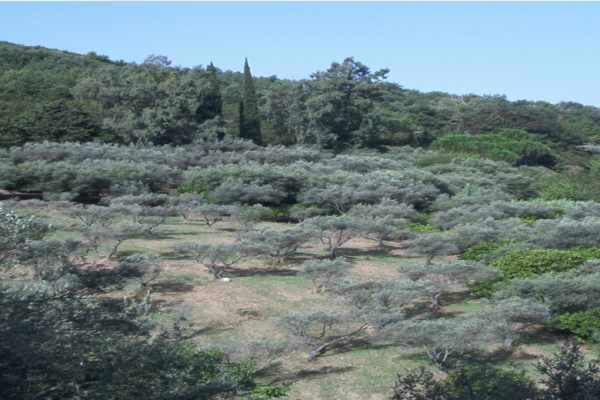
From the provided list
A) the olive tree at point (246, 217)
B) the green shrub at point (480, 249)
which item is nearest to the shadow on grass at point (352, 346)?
the green shrub at point (480, 249)

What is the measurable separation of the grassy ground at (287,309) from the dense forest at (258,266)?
0.05 meters

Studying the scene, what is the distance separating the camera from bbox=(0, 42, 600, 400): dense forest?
5.57 meters

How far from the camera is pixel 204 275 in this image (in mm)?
13477

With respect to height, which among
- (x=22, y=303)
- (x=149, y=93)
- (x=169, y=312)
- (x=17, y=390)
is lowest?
(x=169, y=312)

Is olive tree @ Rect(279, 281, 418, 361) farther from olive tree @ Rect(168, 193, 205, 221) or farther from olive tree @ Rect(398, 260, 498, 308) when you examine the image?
olive tree @ Rect(168, 193, 205, 221)

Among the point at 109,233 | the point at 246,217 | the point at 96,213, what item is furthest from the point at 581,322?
the point at 96,213

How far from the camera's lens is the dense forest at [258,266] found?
5.57 meters

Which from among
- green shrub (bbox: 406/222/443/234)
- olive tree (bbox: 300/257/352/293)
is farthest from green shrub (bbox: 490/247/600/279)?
green shrub (bbox: 406/222/443/234)

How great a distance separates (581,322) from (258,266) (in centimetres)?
723

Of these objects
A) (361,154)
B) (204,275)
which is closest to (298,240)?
(204,275)

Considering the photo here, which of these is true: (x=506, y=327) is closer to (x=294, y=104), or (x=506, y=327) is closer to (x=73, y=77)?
(x=294, y=104)

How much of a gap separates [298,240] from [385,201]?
6.86m

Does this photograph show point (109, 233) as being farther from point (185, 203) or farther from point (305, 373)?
point (185, 203)

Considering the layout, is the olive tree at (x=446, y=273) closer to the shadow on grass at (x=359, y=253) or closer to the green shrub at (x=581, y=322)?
the green shrub at (x=581, y=322)
